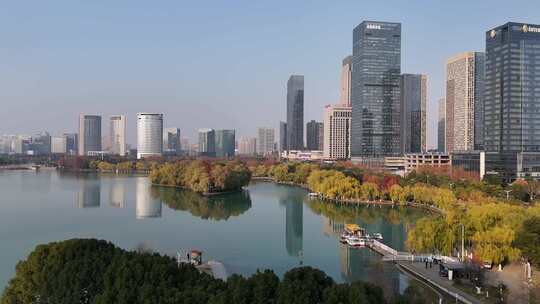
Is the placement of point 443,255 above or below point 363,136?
below

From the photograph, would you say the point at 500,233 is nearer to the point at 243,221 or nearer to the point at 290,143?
the point at 243,221

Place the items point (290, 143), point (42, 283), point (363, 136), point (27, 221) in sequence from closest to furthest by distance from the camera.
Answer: point (42, 283)
point (27, 221)
point (363, 136)
point (290, 143)

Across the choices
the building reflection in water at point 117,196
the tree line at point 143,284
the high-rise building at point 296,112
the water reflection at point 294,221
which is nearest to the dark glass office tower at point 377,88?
the water reflection at point 294,221

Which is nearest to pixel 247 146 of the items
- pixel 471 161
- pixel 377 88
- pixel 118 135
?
pixel 118 135

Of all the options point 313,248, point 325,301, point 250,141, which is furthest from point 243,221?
point 250,141

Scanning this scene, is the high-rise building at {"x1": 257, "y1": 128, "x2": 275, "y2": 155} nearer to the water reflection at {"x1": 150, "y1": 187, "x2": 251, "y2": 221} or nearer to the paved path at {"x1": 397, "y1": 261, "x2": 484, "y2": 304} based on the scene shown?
the water reflection at {"x1": 150, "y1": 187, "x2": 251, "y2": 221}

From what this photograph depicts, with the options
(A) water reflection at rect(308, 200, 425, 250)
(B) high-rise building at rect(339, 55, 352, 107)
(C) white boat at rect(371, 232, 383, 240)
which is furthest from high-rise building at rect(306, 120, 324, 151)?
(C) white boat at rect(371, 232, 383, 240)
